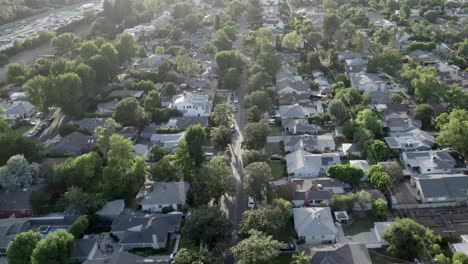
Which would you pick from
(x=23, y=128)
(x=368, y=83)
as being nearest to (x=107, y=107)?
(x=23, y=128)

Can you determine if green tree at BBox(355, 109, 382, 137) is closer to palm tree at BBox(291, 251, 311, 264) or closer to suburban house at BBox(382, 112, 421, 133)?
suburban house at BBox(382, 112, 421, 133)

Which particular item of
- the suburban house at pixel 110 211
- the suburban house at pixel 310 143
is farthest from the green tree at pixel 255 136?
the suburban house at pixel 110 211

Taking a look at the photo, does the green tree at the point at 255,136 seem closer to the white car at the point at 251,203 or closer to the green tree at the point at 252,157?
the green tree at the point at 252,157

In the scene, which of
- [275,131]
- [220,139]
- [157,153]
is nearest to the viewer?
[220,139]

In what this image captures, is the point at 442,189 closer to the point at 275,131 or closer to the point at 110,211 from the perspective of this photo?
the point at 275,131

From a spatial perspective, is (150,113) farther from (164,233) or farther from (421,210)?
(421,210)

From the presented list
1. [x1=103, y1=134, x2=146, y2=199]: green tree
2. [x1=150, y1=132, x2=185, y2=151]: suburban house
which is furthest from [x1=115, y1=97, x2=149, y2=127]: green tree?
[x1=103, y1=134, x2=146, y2=199]: green tree
